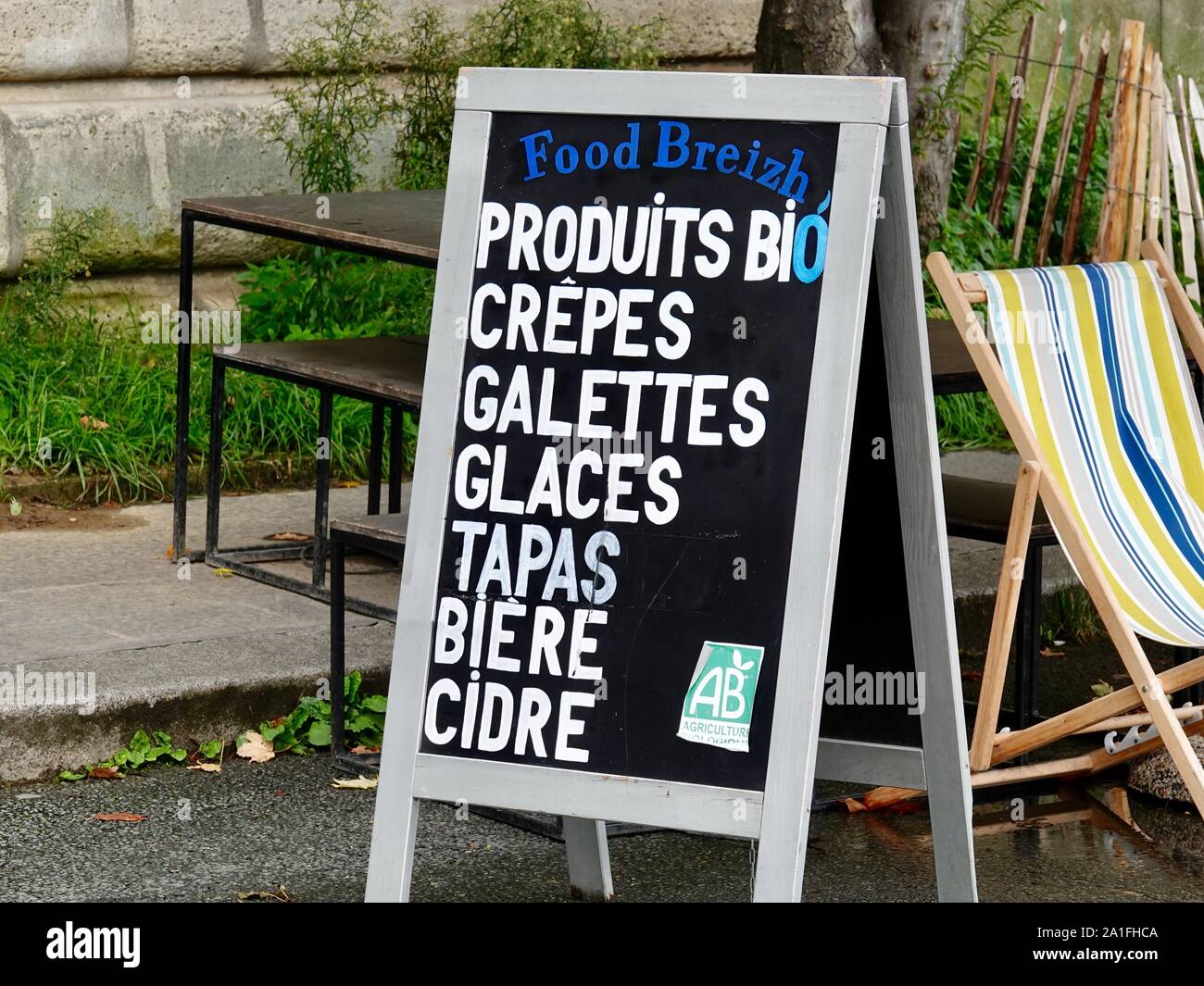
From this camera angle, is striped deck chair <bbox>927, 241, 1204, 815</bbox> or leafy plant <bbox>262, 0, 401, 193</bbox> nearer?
striped deck chair <bbox>927, 241, 1204, 815</bbox>

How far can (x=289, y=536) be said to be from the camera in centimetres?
586

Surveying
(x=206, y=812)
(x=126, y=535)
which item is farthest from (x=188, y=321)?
(x=206, y=812)

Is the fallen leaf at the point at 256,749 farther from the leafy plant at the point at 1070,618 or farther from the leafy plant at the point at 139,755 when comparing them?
the leafy plant at the point at 1070,618

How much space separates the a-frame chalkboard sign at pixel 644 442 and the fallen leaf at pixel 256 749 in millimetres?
1492

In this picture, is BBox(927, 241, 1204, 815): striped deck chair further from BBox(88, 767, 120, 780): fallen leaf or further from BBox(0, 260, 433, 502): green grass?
BBox(0, 260, 433, 502): green grass

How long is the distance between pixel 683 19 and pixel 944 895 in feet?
19.4

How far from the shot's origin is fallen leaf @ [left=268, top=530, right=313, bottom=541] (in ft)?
19.1

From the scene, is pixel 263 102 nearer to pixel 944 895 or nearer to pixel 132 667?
pixel 132 667

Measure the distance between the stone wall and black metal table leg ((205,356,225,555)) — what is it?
1.86 metres

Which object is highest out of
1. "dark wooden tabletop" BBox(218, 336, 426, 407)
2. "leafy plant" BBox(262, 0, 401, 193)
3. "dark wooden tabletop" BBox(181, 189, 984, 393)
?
"leafy plant" BBox(262, 0, 401, 193)

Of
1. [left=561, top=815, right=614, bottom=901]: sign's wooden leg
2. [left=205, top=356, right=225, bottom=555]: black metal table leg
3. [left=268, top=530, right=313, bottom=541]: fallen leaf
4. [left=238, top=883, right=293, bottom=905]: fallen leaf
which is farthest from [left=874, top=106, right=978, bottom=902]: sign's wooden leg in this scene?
[left=268, top=530, right=313, bottom=541]: fallen leaf

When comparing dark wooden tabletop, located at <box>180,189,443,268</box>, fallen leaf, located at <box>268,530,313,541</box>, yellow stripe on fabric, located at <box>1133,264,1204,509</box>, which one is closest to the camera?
yellow stripe on fabric, located at <box>1133,264,1204,509</box>

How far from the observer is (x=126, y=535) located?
5.85 m

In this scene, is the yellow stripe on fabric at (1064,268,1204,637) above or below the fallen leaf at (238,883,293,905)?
above
